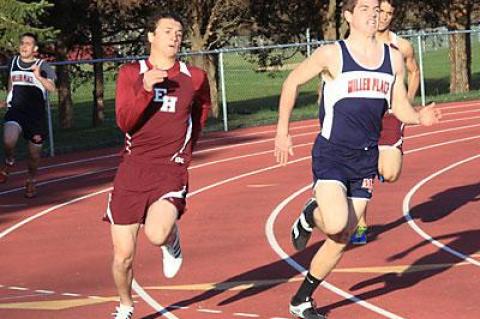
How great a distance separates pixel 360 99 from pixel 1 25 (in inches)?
695

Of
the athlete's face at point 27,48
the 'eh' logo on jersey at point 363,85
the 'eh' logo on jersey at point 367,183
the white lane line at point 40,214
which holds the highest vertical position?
the athlete's face at point 27,48

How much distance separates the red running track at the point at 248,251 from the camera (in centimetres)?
900

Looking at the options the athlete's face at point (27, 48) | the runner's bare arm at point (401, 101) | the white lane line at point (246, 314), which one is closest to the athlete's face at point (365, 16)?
the runner's bare arm at point (401, 101)

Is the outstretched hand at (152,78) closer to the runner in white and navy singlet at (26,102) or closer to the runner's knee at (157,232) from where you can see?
the runner's knee at (157,232)

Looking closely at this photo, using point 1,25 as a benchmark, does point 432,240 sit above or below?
below

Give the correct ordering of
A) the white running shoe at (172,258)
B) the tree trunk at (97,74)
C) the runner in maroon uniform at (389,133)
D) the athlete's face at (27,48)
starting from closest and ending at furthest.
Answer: the white running shoe at (172,258)
the runner in maroon uniform at (389,133)
the athlete's face at (27,48)
the tree trunk at (97,74)

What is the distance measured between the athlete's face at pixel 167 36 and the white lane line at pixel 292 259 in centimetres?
225

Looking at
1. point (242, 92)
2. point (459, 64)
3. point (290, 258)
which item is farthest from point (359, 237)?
point (242, 92)

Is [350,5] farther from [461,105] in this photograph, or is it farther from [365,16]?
[461,105]

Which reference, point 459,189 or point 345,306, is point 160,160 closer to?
point 345,306

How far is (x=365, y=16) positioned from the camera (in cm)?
818

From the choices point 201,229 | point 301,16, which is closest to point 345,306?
point 201,229

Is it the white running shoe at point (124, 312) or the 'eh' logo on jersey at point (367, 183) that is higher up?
the 'eh' logo on jersey at point (367, 183)

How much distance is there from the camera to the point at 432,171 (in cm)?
1781
